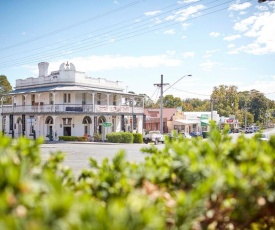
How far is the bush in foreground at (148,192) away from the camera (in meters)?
1.45

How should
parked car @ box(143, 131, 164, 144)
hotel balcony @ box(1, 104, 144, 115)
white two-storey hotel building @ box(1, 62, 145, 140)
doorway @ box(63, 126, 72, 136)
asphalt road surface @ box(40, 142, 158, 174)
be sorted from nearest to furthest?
1. asphalt road surface @ box(40, 142, 158, 174)
2. parked car @ box(143, 131, 164, 144)
3. hotel balcony @ box(1, 104, 144, 115)
4. white two-storey hotel building @ box(1, 62, 145, 140)
5. doorway @ box(63, 126, 72, 136)

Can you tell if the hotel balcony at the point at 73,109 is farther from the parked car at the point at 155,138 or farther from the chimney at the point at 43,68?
the chimney at the point at 43,68

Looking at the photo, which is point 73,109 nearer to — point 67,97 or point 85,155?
point 67,97

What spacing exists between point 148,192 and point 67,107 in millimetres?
35135

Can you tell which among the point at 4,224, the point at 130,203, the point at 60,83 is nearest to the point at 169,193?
the point at 130,203

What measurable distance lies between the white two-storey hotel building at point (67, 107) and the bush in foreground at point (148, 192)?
1289 inches

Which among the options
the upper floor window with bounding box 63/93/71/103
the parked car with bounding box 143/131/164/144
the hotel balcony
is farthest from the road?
the upper floor window with bounding box 63/93/71/103

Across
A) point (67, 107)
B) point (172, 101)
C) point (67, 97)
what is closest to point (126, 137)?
point (67, 107)

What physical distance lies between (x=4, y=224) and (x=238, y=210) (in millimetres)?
1777

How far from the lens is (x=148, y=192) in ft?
7.76

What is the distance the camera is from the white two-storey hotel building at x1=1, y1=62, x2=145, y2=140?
36.8m

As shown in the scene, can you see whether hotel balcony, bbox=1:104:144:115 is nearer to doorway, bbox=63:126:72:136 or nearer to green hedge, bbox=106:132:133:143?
doorway, bbox=63:126:72:136

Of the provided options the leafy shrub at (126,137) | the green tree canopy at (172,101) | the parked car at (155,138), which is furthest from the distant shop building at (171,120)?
the green tree canopy at (172,101)

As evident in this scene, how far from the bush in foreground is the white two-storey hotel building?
32.7m
